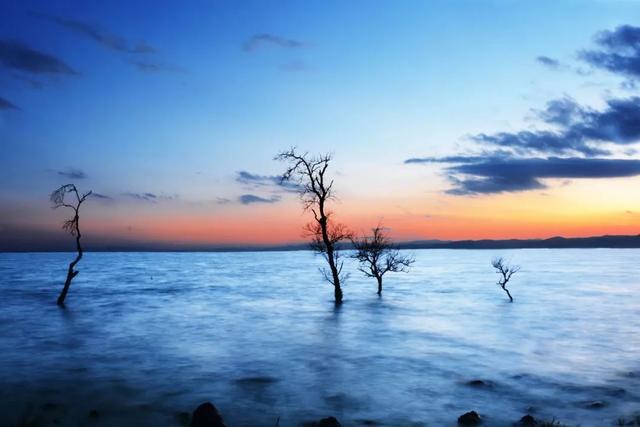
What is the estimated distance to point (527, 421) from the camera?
12453 millimetres

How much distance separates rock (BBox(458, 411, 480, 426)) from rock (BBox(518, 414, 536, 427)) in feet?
3.69

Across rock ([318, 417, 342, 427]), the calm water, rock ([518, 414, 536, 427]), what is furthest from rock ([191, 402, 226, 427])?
rock ([518, 414, 536, 427])

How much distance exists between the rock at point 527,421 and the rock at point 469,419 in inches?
44.3

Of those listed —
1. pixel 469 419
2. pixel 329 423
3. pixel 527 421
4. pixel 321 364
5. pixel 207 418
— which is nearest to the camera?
pixel 207 418

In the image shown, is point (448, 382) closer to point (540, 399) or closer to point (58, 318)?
point (540, 399)

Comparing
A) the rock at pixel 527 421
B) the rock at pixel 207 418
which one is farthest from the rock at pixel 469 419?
the rock at pixel 207 418

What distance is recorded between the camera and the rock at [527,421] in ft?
40.5

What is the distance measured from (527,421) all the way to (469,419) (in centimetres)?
149

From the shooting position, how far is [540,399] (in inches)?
603

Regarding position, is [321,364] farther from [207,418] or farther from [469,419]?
[207,418]

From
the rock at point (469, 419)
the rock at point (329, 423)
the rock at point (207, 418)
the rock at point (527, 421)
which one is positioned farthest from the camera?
the rock at point (469, 419)

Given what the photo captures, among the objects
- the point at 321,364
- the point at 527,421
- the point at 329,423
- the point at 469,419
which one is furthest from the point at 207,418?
the point at 321,364

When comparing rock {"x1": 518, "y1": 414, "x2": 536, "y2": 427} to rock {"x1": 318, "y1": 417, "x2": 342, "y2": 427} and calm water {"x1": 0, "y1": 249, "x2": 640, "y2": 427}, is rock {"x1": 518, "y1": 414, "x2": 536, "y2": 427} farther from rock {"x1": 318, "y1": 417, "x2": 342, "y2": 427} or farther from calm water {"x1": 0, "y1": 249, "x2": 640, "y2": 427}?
rock {"x1": 318, "y1": 417, "x2": 342, "y2": 427}

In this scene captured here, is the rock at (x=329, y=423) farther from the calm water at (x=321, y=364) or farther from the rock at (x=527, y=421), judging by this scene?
the rock at (x=527, y=421)
